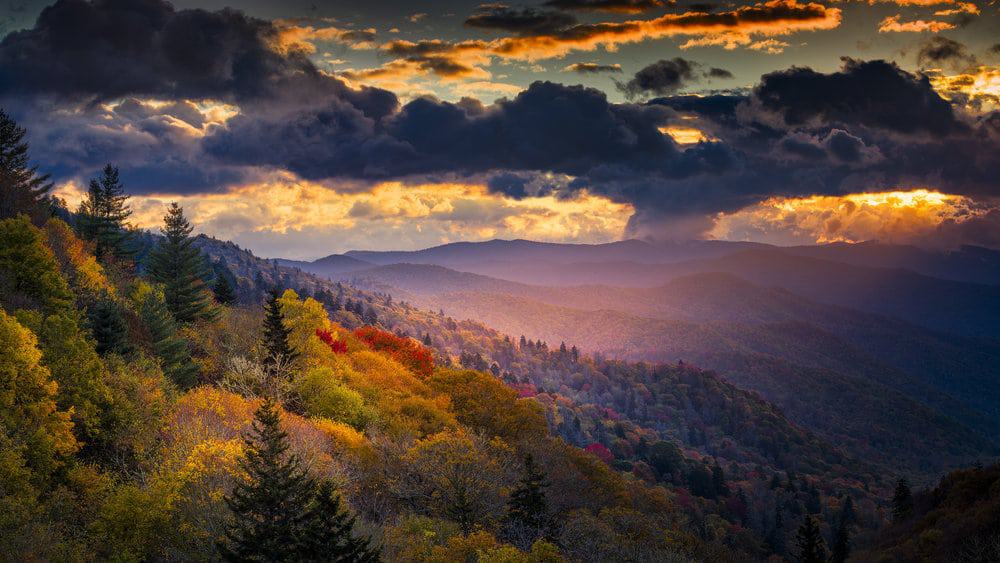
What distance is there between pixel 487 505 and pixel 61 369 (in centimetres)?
2902

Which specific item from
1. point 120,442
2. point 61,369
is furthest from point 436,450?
point 61,369

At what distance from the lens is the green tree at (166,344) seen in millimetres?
55406

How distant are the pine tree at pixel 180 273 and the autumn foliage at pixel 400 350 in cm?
2805

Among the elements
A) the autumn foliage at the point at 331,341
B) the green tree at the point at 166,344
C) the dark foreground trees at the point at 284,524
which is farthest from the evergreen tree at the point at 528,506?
the autumn foliage at the point at 331,341

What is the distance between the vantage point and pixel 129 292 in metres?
70.9

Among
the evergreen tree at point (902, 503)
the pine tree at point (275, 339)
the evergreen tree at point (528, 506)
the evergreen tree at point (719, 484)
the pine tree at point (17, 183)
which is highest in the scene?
the pine tree at point (17, 183)

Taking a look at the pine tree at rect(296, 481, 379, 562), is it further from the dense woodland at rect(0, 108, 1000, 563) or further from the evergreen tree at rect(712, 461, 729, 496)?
the evergreen tree at rect(712, 461, 729, 496)

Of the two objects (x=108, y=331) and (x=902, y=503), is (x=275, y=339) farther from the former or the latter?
(x=902, y=503)

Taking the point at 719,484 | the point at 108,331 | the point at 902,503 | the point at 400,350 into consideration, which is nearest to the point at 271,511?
the point at 108,331

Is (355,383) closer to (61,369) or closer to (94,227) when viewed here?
(61,369)

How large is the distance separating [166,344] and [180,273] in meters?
23.1

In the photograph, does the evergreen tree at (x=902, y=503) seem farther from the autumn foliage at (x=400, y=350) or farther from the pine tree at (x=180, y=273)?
the pine tree at (x=180, y=273)

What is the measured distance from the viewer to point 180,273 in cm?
7625

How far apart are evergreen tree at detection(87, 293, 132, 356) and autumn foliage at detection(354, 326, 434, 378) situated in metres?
49.5
